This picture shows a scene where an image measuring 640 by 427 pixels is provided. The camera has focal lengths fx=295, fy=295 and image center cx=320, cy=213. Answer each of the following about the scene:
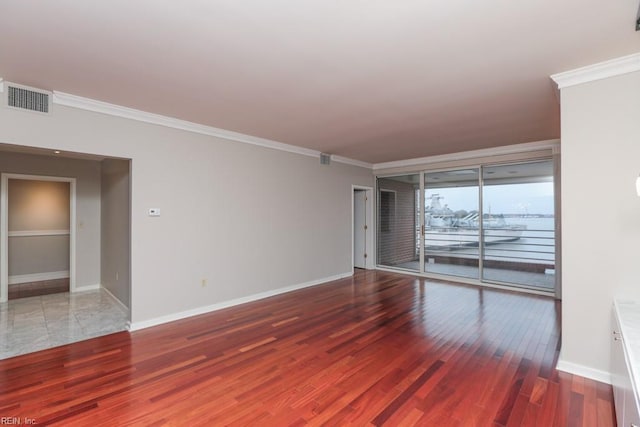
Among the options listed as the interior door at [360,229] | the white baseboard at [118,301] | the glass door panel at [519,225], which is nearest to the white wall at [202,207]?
the white baseboard at [118,301]

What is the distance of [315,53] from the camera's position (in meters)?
2.33

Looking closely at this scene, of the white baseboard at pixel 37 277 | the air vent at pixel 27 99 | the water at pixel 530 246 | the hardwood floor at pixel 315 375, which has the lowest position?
the hardwood floor at pixel 315 375

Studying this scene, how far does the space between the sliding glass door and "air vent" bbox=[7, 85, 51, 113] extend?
6306mm

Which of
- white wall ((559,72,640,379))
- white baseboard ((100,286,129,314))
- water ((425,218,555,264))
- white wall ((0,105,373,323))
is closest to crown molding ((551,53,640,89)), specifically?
white wall ((559,72,640,379))

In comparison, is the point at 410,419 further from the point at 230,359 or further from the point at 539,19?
the point at 539,19

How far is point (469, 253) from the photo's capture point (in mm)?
6215

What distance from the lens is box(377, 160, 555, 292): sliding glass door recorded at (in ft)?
17.6

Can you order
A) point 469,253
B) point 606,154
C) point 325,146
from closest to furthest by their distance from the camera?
point 606,154 < point 325,146 < point 469,253

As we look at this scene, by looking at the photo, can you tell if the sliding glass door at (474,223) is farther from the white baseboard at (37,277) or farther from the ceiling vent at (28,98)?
the white baseboard at (37,277)

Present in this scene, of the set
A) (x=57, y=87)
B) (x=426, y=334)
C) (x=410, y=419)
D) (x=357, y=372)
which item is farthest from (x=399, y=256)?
(x=57, y=87)

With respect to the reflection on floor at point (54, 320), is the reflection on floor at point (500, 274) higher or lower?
higher

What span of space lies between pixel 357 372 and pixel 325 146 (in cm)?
391

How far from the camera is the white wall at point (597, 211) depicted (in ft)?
7.97

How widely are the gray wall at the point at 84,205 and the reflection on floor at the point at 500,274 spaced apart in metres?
6.57
